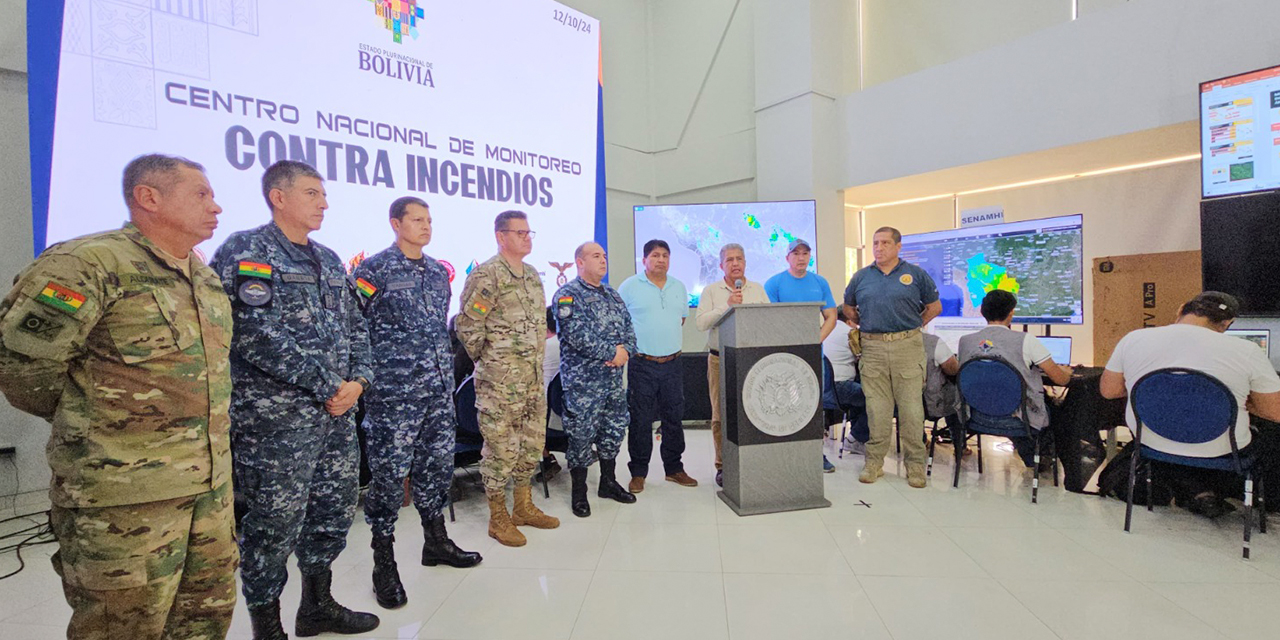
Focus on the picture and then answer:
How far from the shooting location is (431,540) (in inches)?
94.0

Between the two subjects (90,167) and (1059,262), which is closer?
(90,167)

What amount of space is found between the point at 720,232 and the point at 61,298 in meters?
4.98

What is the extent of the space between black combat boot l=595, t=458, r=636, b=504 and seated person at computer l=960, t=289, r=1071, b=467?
2175 millimetres

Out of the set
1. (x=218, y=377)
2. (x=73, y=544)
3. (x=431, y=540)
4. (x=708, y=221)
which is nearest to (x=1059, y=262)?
(x=708, y=221)

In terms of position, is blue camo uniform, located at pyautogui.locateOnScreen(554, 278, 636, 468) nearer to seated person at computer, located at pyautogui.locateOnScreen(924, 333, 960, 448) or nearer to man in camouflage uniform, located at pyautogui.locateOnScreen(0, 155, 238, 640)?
man in camouflage uniform, located at pyautogui.locateOnScreen(0, 155, 238, 640)

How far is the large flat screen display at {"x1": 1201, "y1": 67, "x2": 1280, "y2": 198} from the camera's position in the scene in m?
2.90

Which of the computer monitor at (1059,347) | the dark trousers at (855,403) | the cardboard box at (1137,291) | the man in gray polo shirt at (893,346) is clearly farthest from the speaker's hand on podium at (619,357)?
the cardboard box at (1137,291)

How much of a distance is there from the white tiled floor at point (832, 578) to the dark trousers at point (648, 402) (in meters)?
0.39

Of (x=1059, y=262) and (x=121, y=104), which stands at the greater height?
(x=121, y=104)

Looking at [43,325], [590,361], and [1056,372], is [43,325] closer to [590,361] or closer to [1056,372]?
[590,361]

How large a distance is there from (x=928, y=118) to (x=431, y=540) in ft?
16.8

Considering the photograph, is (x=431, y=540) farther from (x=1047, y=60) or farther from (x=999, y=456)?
(x=1047, y=60)

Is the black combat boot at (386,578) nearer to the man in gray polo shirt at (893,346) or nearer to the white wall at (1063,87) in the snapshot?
the man in gray polo shirt at (893,346)

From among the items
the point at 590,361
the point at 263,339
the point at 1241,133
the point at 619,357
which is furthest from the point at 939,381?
the point at 263,339
